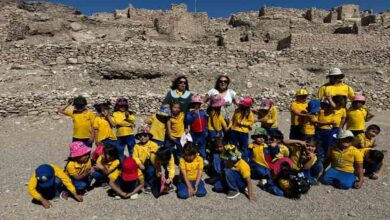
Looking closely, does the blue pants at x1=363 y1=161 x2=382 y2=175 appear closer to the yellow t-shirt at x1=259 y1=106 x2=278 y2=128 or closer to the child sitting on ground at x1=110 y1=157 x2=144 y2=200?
the yellow t-shirt at x1=259 y1=106 x2=278 y2=128

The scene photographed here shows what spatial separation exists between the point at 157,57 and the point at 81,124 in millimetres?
9764

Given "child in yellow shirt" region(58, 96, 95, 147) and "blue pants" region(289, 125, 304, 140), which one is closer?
"child in yellow shirt" region(58, 96, 95, 147)

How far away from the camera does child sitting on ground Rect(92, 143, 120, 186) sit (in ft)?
18.0

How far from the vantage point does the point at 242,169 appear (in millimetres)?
5473

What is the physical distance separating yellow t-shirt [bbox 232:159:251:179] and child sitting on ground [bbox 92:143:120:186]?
197 cm

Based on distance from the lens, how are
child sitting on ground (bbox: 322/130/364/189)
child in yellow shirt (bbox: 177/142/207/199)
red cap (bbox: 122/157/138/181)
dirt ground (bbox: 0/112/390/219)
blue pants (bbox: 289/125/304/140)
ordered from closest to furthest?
dirt ground (bbox: 0/112/390/219)
red cap (bbox: 122/157/138/181)
child in yellow shirt (bbox: 177/142/207/199)
child sitting on ground (bbox: 322/130/364/189)
blue pants (bbox: 289/125/304/140)

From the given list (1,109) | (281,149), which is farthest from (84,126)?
(1,109)

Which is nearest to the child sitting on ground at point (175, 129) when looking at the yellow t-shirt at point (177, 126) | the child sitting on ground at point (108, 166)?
the yellow t-shirt at point (177, 126)

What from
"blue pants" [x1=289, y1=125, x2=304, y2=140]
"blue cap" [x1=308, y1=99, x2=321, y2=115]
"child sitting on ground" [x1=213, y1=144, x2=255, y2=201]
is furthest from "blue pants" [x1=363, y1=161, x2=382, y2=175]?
"child sitting on ground" [x1=213, y1=144, x2=255, y2=201]

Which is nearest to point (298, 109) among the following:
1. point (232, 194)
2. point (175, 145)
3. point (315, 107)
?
point (315, 107)

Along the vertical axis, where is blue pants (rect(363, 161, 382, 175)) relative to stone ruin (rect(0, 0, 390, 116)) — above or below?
below

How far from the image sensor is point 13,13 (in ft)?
63.2

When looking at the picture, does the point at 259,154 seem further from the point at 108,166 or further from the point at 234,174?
the point at 108,166

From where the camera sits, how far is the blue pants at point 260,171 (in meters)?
5.92
